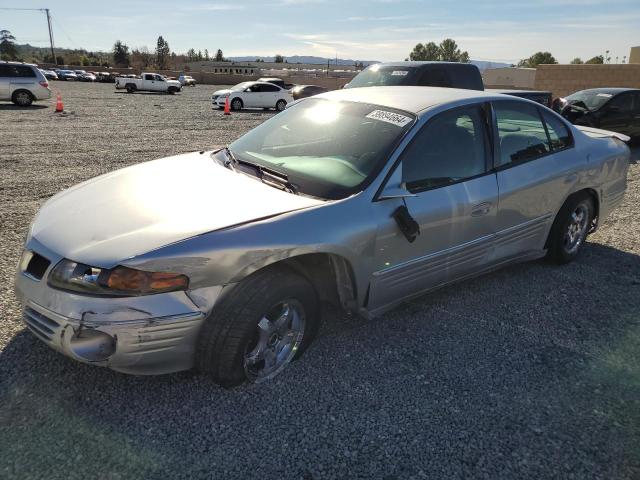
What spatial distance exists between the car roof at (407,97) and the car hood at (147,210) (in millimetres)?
1081

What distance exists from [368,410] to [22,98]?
20.2 m

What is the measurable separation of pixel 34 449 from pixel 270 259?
1.35 metres

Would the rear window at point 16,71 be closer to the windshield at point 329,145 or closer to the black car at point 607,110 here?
the black car at point 607,110

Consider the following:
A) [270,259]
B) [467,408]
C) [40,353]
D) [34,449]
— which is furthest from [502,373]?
[40,353]

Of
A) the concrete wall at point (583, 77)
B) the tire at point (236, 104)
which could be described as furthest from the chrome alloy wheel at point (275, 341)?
the concrete wall at point (583, 77)

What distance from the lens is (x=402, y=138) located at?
3.12 m

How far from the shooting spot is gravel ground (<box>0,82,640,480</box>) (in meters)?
2.25

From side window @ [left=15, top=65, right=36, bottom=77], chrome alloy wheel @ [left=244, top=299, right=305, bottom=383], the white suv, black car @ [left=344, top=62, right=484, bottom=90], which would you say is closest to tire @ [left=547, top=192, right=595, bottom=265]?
chrome alloy wheel @ [left=244, top=299, right=305, bottom=383]

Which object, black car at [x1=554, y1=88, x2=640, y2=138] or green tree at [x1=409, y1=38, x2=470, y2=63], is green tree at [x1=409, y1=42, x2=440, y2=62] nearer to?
green tree at [x1=409, y1=38, x2=470, y2=63]

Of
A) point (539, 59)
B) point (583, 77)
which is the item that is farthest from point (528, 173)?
point (539, 59)

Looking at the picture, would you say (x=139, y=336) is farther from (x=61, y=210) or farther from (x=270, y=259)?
(x=61, y=210)

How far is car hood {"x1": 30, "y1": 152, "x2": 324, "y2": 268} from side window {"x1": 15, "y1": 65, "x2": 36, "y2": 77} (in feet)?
59.7

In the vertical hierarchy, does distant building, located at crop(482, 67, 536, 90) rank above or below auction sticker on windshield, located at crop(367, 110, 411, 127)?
above

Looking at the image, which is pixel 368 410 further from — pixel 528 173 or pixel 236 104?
pixel 236 104
